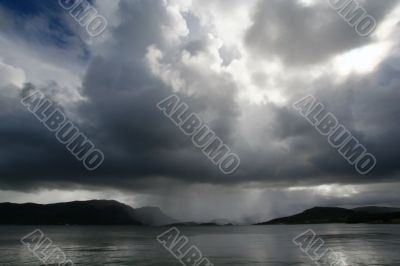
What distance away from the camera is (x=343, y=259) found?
98312 millimetres

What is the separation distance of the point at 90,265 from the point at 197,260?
84.3 ft

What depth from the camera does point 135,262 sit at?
307 feet

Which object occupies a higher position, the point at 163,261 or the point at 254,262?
the point at 254,262

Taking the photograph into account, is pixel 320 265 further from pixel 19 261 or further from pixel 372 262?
pixel 19 261

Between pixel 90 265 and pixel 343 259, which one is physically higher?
pixel 343 259

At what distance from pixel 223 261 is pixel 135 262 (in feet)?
70.5

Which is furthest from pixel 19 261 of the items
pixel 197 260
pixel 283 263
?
pixel 283 263

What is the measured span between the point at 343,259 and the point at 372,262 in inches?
375

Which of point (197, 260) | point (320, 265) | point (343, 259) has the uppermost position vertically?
point (343, 259)

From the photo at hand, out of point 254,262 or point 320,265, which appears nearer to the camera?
point 320,265

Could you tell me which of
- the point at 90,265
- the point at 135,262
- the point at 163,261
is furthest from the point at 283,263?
the point at 90,265

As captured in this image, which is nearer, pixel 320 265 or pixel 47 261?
pixel 320 265

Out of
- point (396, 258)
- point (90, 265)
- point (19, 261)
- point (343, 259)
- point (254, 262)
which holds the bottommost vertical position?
point (19, 261)

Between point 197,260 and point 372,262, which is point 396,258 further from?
point 197,260
